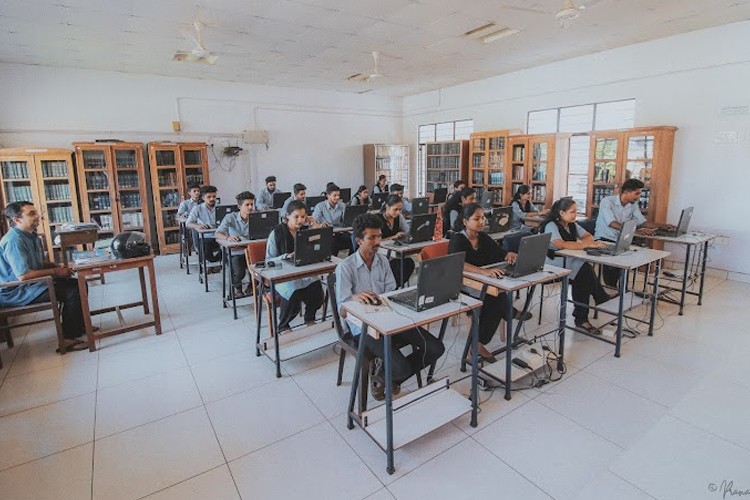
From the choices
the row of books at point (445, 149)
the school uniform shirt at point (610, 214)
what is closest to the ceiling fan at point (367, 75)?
the row of books at point (445, 149)

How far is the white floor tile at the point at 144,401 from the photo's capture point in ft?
8.64

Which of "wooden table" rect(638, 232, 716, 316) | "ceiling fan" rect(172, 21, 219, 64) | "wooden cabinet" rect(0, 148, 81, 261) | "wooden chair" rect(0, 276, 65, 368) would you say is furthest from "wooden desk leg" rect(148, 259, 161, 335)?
"wooden table" rect(638, 232, 716, 316)

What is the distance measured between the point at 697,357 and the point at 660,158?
3.30m

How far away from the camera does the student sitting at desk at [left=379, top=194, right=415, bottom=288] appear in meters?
4.74

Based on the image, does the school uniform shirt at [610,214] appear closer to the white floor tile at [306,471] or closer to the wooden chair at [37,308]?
the white floor tile at [306,471]

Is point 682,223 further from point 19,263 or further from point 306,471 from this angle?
point 19,263

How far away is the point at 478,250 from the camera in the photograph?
10.9ft

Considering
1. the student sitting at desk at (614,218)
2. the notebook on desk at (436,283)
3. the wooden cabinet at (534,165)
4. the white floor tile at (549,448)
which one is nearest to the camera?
the white floor tile at (549,448)

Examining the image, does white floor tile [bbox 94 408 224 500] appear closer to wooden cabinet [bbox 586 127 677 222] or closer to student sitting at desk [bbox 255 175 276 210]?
student sitting at desk [bbox 255 175 276 210]

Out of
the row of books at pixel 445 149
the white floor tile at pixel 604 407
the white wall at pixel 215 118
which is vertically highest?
the white wall at pixel 215 118

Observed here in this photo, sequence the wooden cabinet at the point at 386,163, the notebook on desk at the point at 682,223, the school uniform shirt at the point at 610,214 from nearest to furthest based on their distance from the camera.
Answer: the notebook on desk at the point at 682,223 < the school uniform shirt at the point at 610,214 < the wooden cabinet at the point at 386,163

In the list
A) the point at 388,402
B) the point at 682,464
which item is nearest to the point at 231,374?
the point at 388,402

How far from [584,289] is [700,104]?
11.9ft

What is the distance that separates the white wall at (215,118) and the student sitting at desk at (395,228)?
15.4ft
